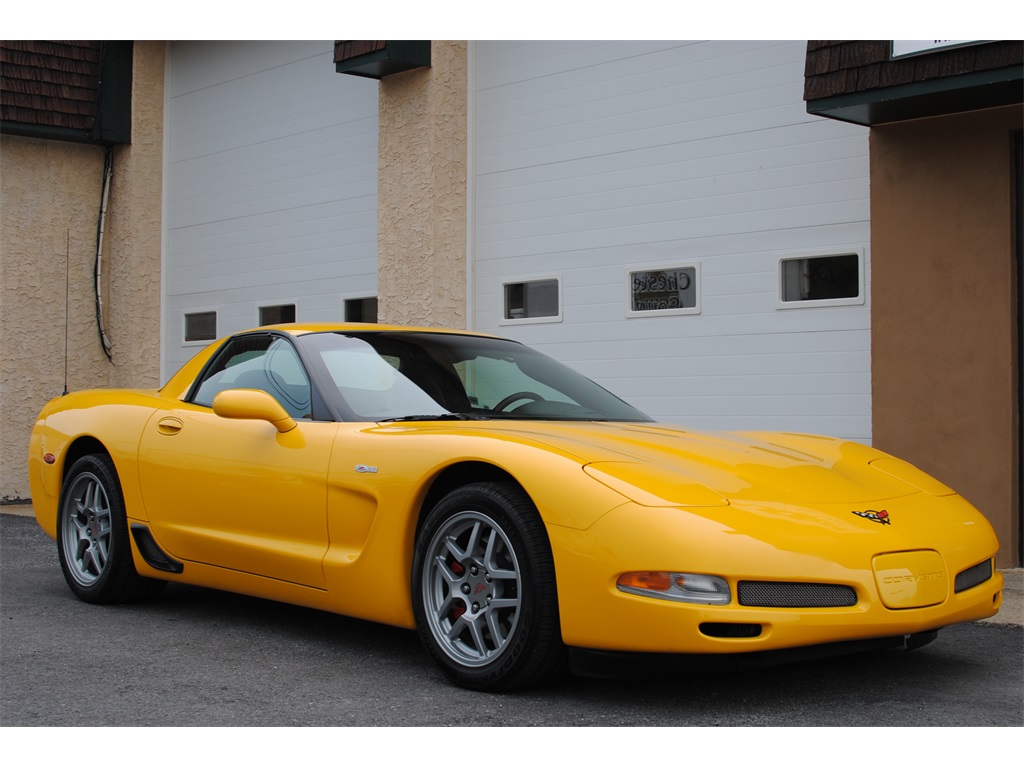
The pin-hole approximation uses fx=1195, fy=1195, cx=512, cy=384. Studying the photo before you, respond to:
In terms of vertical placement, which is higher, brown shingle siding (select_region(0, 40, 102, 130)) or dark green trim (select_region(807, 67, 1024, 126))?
brown shingle siding (select_region(0, 40, 102, 130))

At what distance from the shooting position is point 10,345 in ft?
42.2

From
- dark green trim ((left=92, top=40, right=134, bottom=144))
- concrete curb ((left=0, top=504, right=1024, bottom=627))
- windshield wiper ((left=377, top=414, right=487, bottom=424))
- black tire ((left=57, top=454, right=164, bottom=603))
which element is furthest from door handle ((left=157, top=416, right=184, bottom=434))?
dark green trim ((left=92, top=40, right=134, bottom=144))

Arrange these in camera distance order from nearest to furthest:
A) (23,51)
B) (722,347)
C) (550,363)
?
(550,363), (722,347), (23,51)

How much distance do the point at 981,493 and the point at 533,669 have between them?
175 inches

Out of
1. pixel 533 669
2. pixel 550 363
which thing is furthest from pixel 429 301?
pixel 533 669

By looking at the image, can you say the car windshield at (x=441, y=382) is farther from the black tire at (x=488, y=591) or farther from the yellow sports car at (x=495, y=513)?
the black tire at (x=488, y=591)

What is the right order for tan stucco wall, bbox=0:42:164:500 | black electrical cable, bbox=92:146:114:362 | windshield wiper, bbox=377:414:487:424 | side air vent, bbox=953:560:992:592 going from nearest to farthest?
side air vent, bbox=953:560:992:592, windshield wiper, bbox=377:414:487:424, tan stucco wall, bbox=0:42:164:500, black electrical cable, bbox=92:146:114:362

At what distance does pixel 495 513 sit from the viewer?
13.1 ft

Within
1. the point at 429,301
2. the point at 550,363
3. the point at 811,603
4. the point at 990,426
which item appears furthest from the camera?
the point at 429,301

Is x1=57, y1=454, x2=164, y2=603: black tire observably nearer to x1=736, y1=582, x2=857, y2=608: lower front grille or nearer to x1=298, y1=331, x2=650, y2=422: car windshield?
x1=298, y1=331, x2=650, y2=422: car windshield

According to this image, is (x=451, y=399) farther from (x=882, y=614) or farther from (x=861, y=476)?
(x=882, y=614)

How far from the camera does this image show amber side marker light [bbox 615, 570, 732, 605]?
11.8 ft

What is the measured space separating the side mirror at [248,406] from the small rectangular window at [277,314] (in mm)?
7667

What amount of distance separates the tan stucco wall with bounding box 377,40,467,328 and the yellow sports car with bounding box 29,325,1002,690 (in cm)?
467
